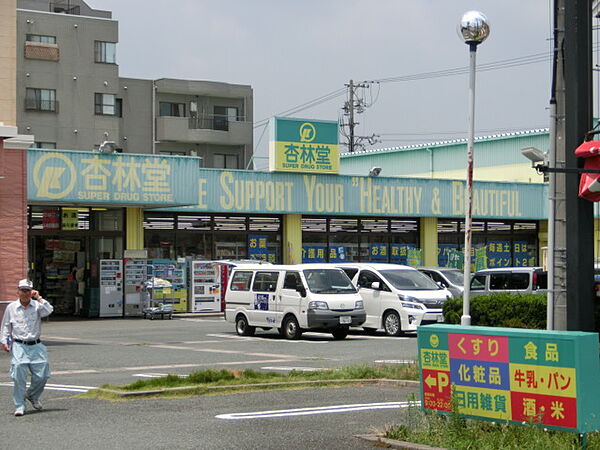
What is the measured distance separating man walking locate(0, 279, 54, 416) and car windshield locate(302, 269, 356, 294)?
12736 millimetres

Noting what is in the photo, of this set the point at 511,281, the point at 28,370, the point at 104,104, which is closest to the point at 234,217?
the point at 511,281

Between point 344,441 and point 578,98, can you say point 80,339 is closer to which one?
point 344,441

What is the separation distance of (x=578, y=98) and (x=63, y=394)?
9082 millimetres

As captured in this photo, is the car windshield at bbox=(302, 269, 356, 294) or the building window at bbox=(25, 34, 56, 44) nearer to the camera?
the car windshield at bbox=(302, 269, 356, 294)

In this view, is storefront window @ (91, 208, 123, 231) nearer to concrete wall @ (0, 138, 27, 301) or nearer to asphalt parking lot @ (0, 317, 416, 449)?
concrete wall @ (0, 138, 27, 301)

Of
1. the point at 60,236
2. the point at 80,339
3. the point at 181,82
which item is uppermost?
the point at 181,82

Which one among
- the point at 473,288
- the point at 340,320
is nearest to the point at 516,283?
the point at 473,288

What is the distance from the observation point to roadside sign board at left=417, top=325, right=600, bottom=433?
8828mm

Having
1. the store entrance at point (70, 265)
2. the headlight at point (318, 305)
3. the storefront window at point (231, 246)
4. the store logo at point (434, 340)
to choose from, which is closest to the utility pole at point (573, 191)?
the store logo at point (434, 340)

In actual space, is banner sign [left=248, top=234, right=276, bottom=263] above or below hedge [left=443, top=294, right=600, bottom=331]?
above

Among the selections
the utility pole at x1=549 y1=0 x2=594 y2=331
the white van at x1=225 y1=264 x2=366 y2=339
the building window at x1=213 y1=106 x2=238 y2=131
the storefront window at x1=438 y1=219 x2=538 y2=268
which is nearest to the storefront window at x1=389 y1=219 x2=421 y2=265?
the storefront window at x1=438 y1=219 x2=538 y2=268

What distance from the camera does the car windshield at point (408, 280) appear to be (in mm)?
28125

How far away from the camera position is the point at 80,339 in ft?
90.6

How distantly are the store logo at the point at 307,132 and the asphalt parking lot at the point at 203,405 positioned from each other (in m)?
16.9
